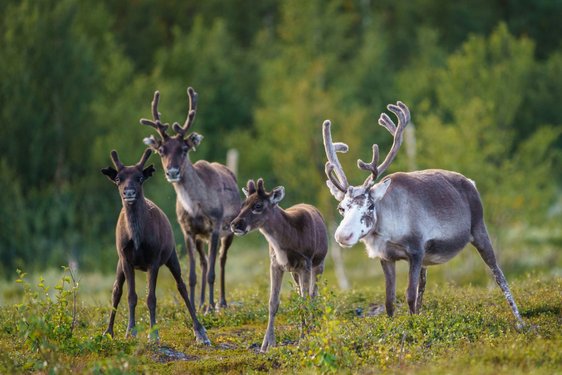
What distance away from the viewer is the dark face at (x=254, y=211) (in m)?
11.5

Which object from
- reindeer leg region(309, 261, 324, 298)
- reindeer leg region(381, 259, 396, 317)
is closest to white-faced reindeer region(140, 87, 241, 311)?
reindeer leg region(309, 261, 324, 298)

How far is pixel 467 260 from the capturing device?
2994 centimetres

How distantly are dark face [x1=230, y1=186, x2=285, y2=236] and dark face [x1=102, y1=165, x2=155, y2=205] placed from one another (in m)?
1.29

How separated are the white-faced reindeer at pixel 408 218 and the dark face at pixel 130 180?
7.83 feet

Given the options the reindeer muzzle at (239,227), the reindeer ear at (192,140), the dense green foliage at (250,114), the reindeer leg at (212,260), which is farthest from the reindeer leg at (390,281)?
the dense green foliage at (250,114)

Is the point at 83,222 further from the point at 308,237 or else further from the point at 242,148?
the point at 308,237

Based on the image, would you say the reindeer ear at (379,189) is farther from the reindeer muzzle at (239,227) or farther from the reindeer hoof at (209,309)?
the reindeer hoof at (209,309)

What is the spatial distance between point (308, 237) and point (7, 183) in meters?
22.9

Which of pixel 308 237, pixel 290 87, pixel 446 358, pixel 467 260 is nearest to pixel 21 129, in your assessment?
pixel 290 87

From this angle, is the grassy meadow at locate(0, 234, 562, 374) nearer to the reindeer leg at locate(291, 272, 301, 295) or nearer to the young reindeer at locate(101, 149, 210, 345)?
the reindeer leg at locate(291, 272, 301, 295)

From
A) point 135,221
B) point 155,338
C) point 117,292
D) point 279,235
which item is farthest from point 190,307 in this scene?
point 279,235

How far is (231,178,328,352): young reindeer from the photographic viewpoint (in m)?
11.7

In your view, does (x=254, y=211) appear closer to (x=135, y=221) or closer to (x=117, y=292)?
(x=135, y=221)

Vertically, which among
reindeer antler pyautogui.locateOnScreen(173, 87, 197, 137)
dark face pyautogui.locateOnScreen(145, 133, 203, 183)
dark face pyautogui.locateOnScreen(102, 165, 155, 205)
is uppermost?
reindeer antler pyautogui.locateOnScreen(173, 87, 197, 137)
